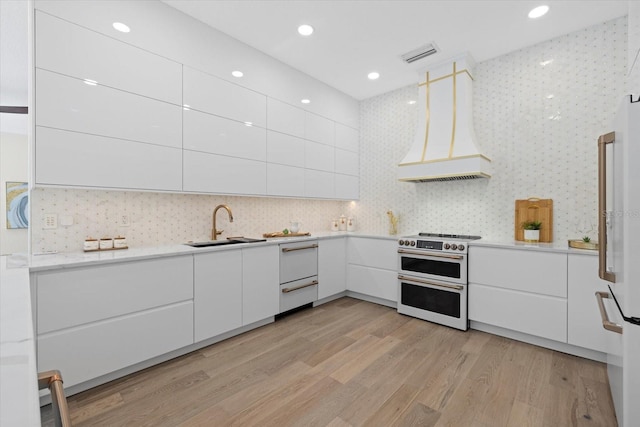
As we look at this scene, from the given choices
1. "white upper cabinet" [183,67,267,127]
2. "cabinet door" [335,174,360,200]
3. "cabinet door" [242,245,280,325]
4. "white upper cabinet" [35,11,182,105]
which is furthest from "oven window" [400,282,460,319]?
"white upper cabinet" [35,11,182,105]

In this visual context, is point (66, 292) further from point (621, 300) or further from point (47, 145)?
point (621, 300)

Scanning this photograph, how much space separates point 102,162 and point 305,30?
6.83 ft

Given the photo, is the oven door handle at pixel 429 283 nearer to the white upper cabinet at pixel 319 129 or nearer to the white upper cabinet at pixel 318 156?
the white upper cabinet at pixel 318 156

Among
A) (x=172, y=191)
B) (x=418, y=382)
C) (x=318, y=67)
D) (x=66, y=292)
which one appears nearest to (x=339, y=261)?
(x=418, y=382)

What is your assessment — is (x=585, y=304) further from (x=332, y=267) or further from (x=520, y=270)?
(x=332, y=267)

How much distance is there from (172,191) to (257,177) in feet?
2.87

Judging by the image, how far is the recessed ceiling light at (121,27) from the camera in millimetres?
2150

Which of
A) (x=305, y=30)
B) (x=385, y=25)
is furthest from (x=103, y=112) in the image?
(x=385, y=25)

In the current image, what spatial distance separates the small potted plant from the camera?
279cm

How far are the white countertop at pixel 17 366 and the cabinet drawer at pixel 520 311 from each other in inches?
122

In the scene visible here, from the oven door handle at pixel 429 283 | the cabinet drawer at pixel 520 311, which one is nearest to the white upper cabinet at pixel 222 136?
the oven door handle at pixel 429 283

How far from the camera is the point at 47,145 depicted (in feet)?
6.23

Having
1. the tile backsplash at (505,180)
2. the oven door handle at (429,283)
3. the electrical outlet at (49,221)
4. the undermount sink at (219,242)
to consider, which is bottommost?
the oven door handle at (429,283)

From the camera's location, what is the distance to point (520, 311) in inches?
102
